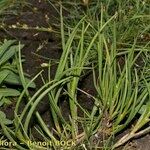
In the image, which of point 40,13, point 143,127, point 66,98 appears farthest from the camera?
point 40,13

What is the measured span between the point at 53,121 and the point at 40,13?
2.43 ft

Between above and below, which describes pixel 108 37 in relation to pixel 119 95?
above

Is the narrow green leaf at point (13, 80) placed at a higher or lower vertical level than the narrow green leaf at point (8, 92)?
higher

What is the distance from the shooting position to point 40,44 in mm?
1951

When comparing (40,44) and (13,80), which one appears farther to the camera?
(40,44)

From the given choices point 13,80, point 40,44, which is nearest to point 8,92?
point 13,80

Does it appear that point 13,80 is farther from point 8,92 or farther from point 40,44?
point 40,44

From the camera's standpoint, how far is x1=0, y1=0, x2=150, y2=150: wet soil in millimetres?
1632

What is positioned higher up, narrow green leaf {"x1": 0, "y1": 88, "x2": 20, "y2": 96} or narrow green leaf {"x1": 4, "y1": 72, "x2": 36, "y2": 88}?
narrow green leaf {"x1": 4, "y1": 72, "x2": 36, "y2": 88}

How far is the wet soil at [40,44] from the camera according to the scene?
163cm

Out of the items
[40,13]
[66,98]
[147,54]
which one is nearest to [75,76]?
[66,98]

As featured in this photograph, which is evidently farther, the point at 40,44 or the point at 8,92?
the point at 40,44

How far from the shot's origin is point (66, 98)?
1677 mm

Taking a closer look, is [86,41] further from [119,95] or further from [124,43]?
[119,95]
